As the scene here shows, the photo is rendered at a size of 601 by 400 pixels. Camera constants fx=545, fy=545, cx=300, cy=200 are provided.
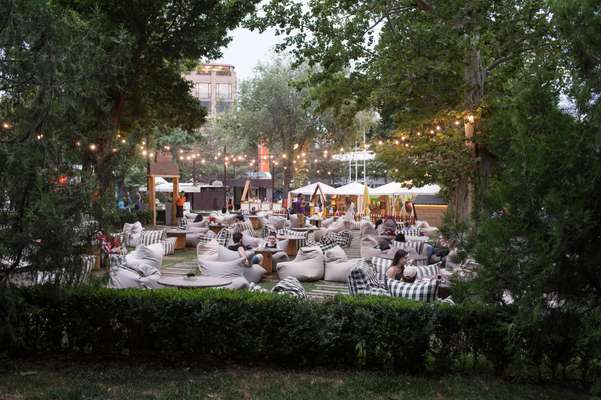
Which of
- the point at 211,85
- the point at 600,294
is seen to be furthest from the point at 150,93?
the point at 211,85

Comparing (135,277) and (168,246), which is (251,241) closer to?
(168,246)

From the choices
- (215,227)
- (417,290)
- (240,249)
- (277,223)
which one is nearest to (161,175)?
(215,227)

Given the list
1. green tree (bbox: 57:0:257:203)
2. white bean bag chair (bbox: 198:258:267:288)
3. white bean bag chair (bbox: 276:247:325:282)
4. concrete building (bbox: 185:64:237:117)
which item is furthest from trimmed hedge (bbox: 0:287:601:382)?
concrete building (bbox: 185:64:237:117)

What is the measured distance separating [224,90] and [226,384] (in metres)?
87.4

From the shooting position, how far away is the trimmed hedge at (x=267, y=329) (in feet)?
18.9

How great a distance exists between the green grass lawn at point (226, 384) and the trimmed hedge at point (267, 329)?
214 millimetres

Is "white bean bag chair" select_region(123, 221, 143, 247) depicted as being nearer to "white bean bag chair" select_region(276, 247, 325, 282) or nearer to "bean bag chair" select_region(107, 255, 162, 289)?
"white bean bag chair" select_region(276, 247, 325, 282)

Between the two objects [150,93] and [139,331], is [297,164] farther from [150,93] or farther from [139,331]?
[139,331]

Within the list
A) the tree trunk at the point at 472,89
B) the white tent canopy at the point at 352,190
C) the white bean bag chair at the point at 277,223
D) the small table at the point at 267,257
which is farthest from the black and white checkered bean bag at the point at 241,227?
the white tent canopy at the point at 352,190

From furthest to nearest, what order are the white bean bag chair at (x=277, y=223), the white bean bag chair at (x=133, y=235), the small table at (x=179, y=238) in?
the white bean bag chair at (x=277, y=223), the small table at (x=179, y=238), the white bean bag chair at (x=133, y=235)

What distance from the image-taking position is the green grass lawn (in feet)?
16.3

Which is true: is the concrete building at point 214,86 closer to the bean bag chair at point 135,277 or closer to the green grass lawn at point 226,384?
the bean bag chair at point 135,277

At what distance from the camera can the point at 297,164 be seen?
143 feet

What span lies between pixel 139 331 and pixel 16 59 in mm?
3042
